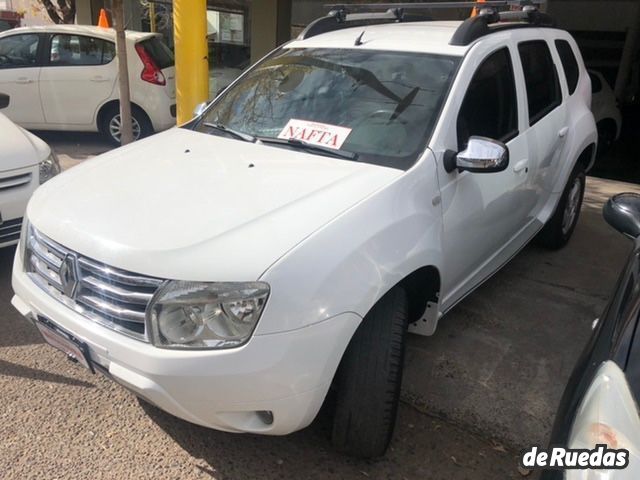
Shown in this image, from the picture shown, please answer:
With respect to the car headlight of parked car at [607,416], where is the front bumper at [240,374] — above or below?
below

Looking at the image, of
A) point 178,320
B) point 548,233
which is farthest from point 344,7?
point 178,320

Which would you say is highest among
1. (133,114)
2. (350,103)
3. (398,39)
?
(398,39)

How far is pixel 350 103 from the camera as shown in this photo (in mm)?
3039

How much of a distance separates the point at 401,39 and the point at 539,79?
3.72 feet

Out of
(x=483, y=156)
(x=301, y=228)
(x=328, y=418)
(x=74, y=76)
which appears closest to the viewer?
(x=301, y=228)

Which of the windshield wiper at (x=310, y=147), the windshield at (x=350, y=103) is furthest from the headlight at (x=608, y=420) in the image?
the windshield wiper at (x=310, y=147)

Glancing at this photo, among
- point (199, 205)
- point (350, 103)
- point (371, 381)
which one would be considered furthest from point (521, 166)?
point (199, 205)

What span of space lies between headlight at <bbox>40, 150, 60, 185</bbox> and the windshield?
1.48m

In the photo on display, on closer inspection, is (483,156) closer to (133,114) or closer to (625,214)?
(625,214)

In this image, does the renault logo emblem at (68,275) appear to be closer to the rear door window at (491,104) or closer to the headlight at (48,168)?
the rear door window at (491,104)

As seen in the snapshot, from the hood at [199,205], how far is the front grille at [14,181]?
1.29 metres

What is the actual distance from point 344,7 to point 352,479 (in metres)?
3.13

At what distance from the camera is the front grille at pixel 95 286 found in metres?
2.05

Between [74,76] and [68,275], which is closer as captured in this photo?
[68,275]
